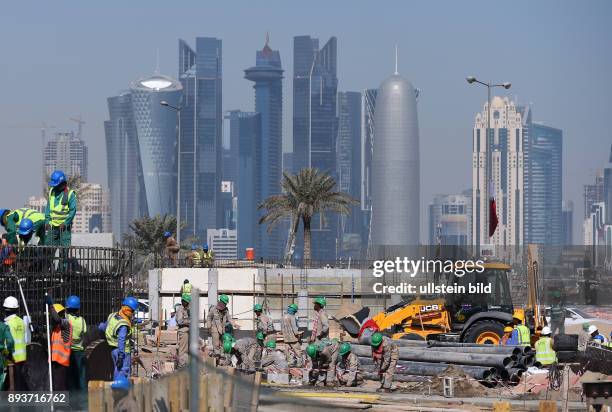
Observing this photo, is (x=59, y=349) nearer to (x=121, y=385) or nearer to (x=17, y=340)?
(x=17, y=340)

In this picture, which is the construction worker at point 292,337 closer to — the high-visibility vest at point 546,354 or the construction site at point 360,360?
the construction site at point 360,360

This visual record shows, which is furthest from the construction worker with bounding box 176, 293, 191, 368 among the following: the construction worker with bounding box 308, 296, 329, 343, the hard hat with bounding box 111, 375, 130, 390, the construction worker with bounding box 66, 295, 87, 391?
the hard hat with bounding box 111, 375, 130, 390

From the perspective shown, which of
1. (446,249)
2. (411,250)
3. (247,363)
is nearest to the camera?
(247,363)

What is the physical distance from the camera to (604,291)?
5406cm

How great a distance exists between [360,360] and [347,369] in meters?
1.67

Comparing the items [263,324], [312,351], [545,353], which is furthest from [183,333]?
[545,353]

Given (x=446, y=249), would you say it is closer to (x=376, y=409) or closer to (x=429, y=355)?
(x=429, y=355)

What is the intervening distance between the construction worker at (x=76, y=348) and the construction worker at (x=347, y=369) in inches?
294

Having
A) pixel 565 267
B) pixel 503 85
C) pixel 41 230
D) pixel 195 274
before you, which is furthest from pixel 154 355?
pixel 565 267

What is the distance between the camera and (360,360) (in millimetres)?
25859

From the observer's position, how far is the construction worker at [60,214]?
20.2 meters

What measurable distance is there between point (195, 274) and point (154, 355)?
50.2 ft

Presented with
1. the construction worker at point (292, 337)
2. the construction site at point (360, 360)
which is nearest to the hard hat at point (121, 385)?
the construction site at point (360, 360)

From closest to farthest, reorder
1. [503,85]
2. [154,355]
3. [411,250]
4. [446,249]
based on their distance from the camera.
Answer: [154,355], [446,249], [411,250], [503,85]
